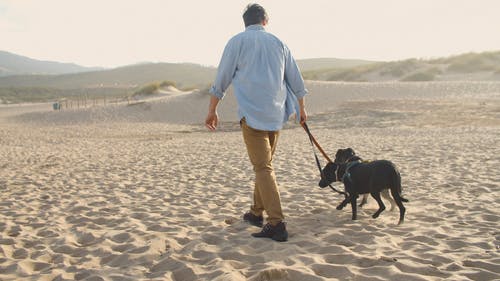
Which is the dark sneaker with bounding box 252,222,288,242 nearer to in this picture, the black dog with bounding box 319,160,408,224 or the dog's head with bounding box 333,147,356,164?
the black dog with bounding box 319,160,408,224

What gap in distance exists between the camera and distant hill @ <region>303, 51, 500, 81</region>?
3734 cm

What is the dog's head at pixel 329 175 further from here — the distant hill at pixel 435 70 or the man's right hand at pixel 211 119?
the distant hill at pixel 435 70

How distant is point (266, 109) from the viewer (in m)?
3.51

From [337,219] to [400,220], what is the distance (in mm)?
611

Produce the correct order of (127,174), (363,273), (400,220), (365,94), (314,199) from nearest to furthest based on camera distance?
(363,273) → (400,220) → (314,199) → (127,174) → (365,94)

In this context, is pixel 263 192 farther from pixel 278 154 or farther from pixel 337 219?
pixel 278 154

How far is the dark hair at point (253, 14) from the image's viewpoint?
3639 mm

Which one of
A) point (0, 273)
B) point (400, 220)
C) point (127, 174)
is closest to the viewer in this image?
point (0, 273)

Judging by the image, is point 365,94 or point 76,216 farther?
point 365,94

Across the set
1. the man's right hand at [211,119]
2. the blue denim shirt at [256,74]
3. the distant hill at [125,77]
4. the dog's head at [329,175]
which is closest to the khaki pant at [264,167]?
the blue denim shirt at [256,74]

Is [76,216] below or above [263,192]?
below

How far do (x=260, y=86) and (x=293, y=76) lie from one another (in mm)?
412

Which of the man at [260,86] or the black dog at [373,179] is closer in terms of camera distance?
the man at [260,86]

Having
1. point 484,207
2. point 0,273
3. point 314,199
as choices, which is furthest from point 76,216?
point 484,207
